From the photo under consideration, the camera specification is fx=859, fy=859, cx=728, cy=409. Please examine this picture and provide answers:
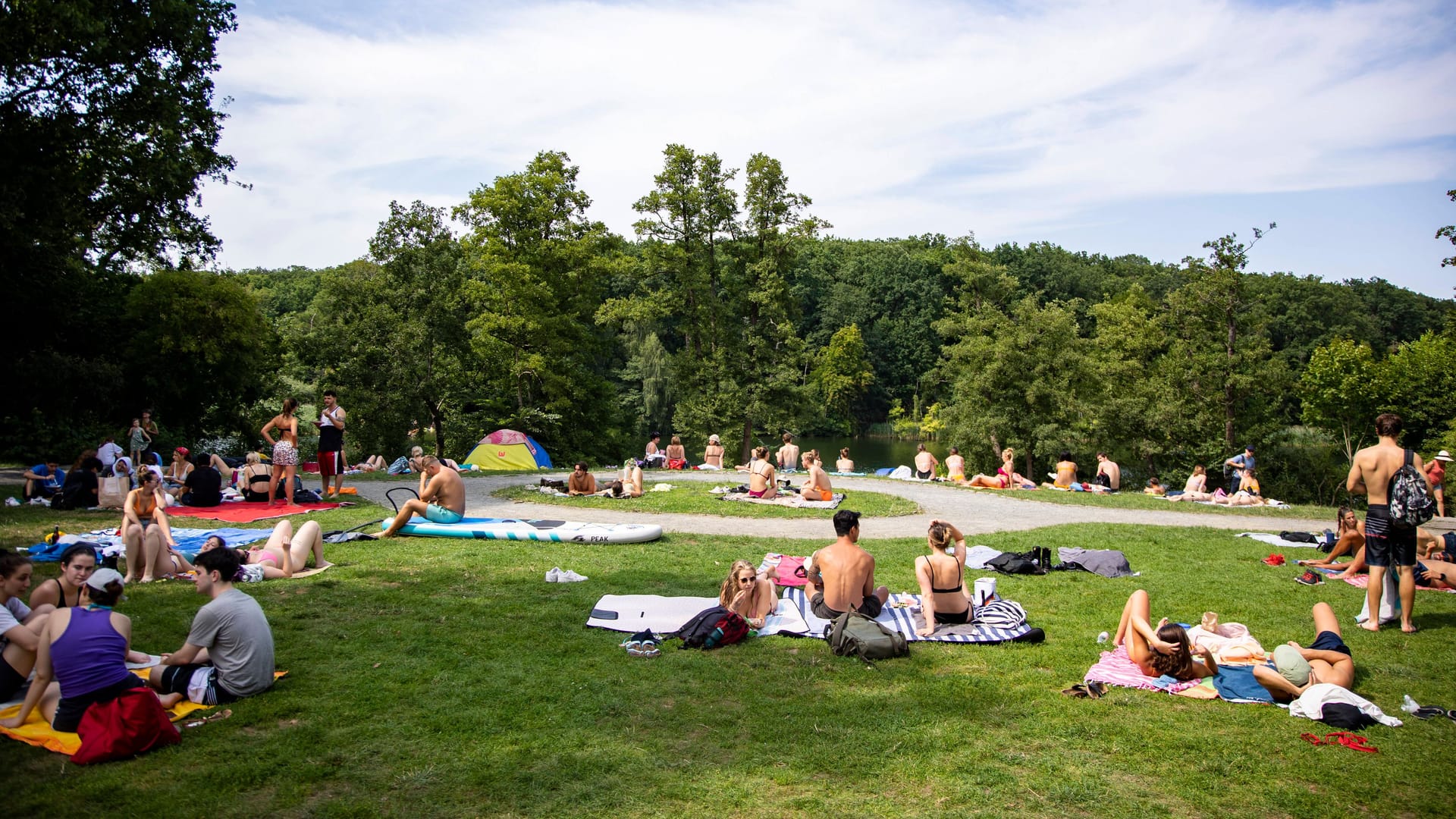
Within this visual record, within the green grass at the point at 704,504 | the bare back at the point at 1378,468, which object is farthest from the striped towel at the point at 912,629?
the green grass at the point at 704,504

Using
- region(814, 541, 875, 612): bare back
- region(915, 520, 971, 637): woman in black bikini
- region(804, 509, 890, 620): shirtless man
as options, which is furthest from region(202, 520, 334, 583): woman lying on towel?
region(915, 520, 971, 637): woman in black bikini

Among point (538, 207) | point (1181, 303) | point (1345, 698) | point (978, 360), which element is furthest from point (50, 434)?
point (1181, 303)

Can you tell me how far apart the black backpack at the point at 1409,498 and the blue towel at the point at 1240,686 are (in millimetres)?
2505

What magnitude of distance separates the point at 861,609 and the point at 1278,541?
8.00m

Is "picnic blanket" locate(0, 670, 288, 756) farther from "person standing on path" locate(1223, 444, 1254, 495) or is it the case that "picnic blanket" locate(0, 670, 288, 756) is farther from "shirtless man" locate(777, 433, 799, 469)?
"person standing on path" locate(1223, 444, 1254, 495)

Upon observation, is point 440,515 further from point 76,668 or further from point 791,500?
point 76,668

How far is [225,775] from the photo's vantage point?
4.38 metres

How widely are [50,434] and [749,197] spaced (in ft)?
76.6

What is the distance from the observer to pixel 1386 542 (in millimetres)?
7348

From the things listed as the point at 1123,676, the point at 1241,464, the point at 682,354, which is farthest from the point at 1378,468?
the point at 682,354

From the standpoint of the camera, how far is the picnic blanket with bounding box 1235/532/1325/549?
38.4 feet

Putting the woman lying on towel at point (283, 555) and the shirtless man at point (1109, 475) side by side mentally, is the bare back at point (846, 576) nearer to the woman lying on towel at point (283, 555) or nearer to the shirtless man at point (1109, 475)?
the woman lying on towel at point (283, 555)

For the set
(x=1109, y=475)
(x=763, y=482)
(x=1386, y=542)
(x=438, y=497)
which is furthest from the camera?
(x=1109, y=475)

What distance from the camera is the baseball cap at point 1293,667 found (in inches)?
227
